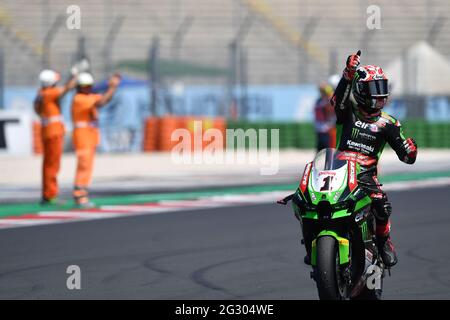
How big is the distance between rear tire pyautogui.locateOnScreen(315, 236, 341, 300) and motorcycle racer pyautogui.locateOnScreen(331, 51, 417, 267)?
2.18ft

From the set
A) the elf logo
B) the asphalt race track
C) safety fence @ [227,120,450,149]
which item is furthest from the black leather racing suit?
safety fence @ [227,120,450,149]

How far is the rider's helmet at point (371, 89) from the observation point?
22.0 ft

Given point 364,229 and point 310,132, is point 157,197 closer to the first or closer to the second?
point 364,229

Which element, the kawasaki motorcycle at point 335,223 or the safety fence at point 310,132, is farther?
the safety fence at point 310,132

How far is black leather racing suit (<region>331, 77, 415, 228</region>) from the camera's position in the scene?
670cm

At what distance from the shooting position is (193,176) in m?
19.6

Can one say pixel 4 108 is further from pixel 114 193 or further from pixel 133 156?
pixel 114 193

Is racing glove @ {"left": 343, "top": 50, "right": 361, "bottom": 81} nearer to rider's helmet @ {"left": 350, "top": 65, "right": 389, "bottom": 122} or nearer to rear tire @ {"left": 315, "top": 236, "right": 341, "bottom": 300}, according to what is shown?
rider's helmet @ {"left": 350, "top": 65, "right": 389, "bottom": 122}

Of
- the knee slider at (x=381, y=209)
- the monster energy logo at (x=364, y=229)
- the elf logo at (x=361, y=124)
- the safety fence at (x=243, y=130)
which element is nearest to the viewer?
the monster energy logo at (x=364, y=229)

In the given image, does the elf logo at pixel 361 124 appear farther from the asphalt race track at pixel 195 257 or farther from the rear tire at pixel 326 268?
the asphalt race track at pixel 195 257

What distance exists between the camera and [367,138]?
6.84 meters

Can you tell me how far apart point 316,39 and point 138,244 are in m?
24.0

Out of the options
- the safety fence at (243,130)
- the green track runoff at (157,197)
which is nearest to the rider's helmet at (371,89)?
the green track runoff at (157,197)

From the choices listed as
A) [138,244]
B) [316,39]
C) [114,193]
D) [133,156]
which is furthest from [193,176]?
[316,39]
